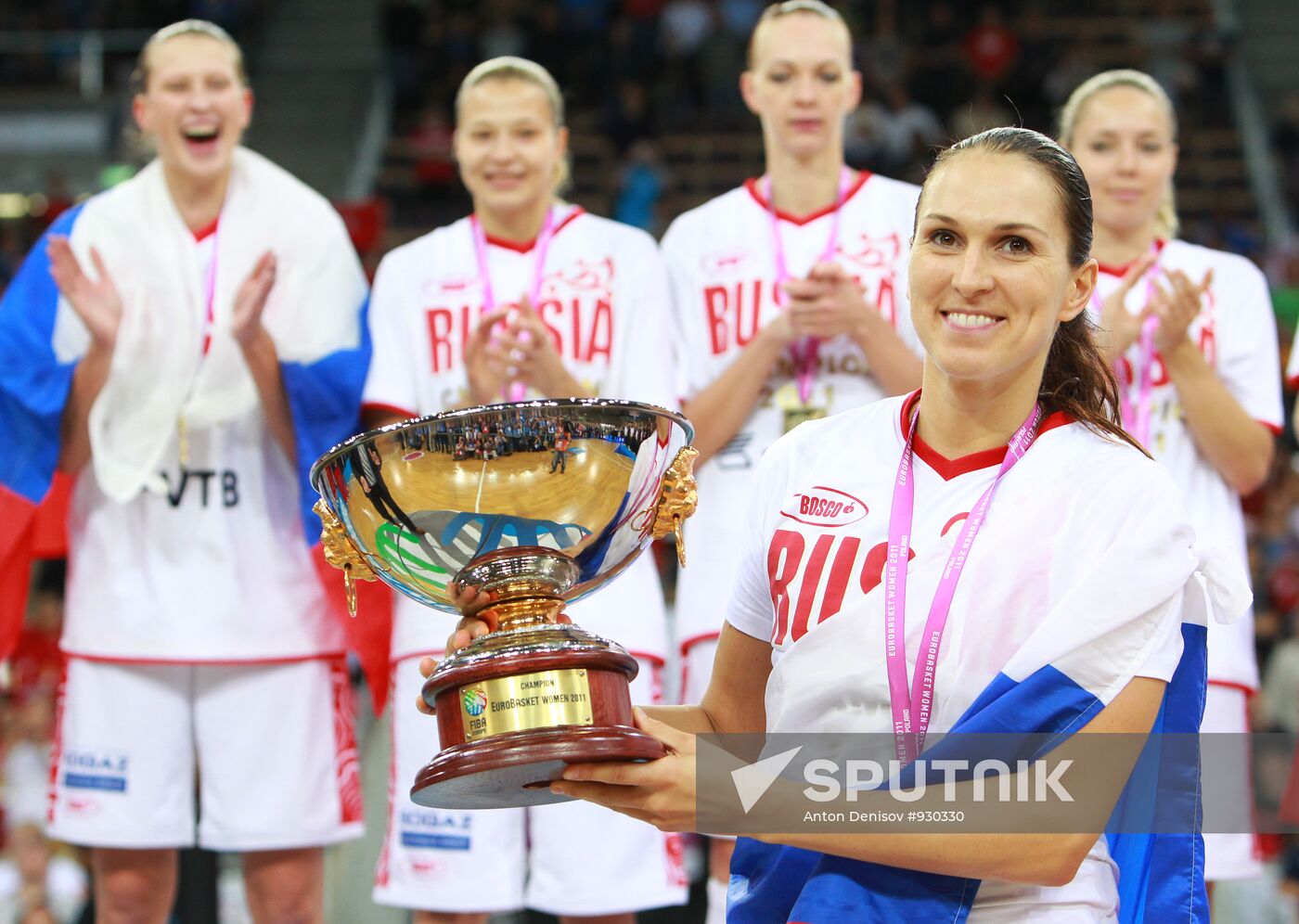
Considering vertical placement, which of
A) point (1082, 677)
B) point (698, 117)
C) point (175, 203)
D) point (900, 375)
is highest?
point (698, 117)

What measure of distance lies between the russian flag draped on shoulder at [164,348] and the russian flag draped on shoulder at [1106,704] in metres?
1.90

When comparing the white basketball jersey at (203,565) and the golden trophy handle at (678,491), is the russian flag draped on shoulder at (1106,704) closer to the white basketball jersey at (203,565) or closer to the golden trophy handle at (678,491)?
the golden trophy handle at (678,491)

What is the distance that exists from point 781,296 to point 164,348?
1.38 m

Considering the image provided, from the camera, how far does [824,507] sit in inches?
85.9

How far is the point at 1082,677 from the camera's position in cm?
192

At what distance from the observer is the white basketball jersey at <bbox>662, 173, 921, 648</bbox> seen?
3.58 metres

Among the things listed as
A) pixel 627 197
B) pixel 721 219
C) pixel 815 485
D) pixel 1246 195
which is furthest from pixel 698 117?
pixel 815 485

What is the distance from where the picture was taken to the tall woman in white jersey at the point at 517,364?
3410mm

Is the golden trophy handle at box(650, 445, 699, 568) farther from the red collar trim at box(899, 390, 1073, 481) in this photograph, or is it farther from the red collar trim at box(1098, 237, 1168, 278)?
the red collar trim at box(1098, 237, 1168, 278)

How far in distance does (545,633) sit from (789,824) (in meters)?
0.36

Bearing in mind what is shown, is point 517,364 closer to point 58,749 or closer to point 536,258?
point 536,258

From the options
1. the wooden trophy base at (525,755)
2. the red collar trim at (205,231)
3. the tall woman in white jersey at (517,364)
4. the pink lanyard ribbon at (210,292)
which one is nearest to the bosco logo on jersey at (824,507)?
the wooden trophy base at (525,755)

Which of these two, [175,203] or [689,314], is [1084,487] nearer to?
[689,314]

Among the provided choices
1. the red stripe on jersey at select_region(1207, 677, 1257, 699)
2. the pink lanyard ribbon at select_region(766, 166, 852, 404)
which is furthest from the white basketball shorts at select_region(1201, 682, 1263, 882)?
the pink lanyard ribbon at select_region(766, 166, 852, 404)
